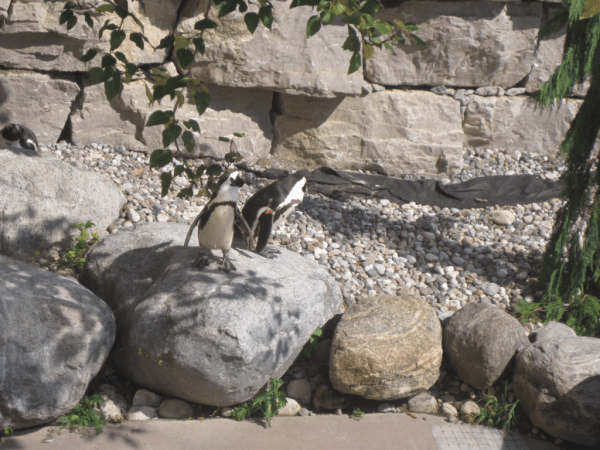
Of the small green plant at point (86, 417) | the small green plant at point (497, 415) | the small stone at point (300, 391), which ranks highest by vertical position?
the small green plant at point (497, 415)

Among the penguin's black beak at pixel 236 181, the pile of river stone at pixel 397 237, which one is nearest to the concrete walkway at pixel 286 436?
the pile of river stone at pixel 397 237

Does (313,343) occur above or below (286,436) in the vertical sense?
above

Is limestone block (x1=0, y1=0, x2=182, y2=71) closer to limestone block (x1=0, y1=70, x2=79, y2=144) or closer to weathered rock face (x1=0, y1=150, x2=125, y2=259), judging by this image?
limestone block (x1=0, y1=70, x2=79, y2=144)

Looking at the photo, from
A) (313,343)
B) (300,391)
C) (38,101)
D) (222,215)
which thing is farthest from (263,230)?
(38,101)

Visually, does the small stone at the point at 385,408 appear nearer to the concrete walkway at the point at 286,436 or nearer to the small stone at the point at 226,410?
the concrete walkway at the point at 286,436

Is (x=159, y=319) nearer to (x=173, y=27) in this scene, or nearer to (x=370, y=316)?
(x=370, y=316)

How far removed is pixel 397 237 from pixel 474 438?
225cm

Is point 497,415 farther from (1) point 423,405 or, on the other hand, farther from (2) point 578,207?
(2) point 578,207

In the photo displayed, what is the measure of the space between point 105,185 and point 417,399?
3.08 metres

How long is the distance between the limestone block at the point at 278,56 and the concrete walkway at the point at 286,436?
3925 mm

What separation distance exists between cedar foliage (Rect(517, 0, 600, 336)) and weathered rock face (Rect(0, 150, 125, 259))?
3608mm

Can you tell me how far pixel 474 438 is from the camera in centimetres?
333

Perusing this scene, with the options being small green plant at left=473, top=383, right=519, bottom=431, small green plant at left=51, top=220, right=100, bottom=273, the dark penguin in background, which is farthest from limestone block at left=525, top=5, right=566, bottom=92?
small green plant at left=51, top=220, right=100, bottom=273

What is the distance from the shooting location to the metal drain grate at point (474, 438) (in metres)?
3.26
